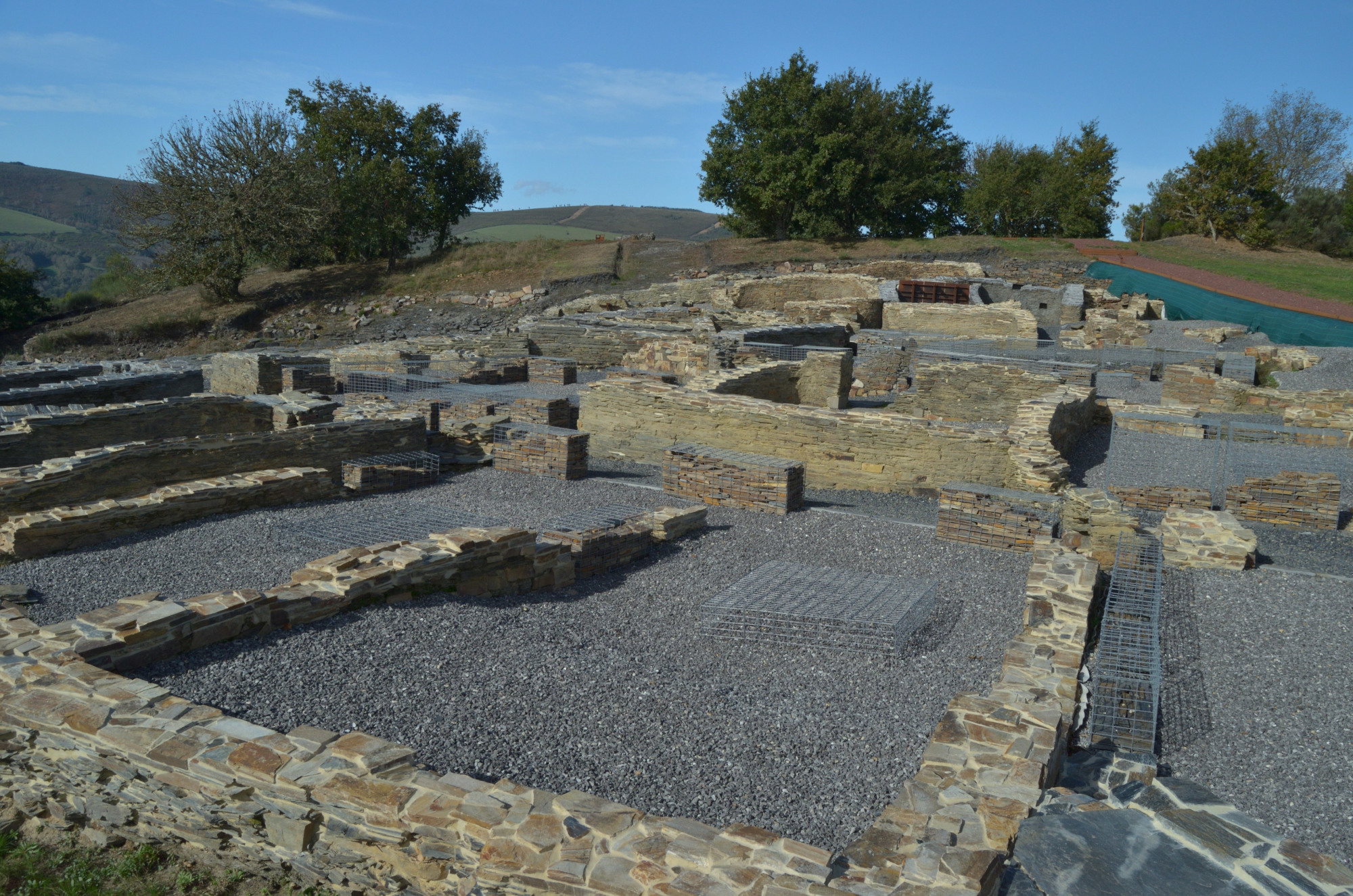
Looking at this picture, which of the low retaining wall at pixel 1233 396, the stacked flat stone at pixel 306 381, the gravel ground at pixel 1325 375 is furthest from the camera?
the gravel ground at pixel 1325 375

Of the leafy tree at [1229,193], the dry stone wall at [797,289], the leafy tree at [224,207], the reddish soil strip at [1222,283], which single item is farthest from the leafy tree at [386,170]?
the leafy tree at [1229,193]

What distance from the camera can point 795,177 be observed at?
40750 mm

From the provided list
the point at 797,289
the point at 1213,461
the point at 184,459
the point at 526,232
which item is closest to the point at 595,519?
the point at 184,459

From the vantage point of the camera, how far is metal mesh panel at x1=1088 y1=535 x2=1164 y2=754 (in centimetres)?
521

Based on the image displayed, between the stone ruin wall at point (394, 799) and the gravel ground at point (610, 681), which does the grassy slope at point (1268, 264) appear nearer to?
the gravel ground at point (610, 681)

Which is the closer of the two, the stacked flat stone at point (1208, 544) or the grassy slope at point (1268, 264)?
the stacked flat stone at point (1208, 544)

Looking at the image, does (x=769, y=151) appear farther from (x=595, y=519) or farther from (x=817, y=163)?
(x=595, y=519)

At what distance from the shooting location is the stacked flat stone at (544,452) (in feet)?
36.0

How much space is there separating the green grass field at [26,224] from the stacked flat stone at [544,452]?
10858cm

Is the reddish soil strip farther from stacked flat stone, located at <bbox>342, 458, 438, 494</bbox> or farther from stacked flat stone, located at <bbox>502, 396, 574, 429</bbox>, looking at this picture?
stacked flat stone, located at <bbox>342, 458, 438, 494</bbox>

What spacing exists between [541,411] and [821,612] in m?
7.30

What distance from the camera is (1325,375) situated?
17688 millimetres

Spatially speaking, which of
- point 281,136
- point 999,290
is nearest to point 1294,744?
point 999,290

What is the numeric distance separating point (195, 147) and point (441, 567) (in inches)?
1382
